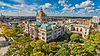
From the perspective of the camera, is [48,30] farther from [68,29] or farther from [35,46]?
[68,29]

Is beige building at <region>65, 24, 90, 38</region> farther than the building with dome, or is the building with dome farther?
beige building at <region>65, 24, 90, 38</region>

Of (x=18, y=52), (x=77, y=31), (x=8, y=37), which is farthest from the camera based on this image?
(x=77, y=31)

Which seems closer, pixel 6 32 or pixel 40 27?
pixel 40 27

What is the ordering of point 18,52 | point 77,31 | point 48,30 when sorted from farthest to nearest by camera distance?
1. point 77,31
2. point 48,30
3. point 18,52

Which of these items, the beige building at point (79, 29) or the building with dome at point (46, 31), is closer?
the building with dome at point (46, 31)

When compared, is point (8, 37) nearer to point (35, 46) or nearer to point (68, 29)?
point (35, 46)

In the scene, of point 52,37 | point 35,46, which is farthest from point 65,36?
point 35,46

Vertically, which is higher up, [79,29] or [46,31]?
[46,31]

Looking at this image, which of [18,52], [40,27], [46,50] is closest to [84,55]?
[46,50]

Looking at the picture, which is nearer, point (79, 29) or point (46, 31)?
point (46, 31)

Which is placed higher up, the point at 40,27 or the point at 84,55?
the point at 40,27
